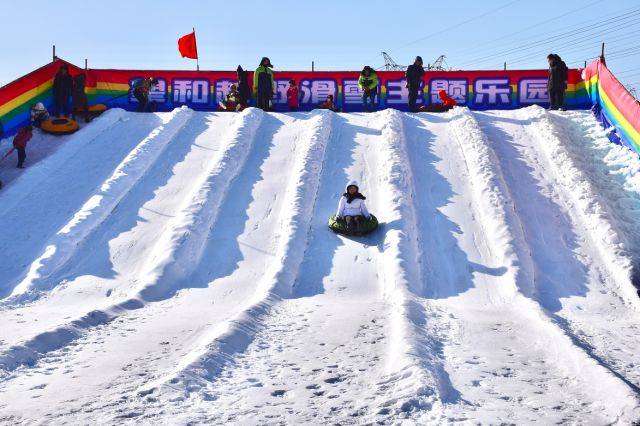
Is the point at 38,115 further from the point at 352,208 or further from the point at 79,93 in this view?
the point at 352,208

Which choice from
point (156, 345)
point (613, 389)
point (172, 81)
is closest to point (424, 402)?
point (613, 389)

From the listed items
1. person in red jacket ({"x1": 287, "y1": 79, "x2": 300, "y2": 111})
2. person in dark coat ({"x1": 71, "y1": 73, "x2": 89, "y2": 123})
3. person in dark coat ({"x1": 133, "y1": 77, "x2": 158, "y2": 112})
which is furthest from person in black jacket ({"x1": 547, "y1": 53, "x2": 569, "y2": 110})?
person in dark coat ({"x1": 71, "y1": 73, "x2": 89, "y2": 123})

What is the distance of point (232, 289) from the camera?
7875mm

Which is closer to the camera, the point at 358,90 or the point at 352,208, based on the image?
the point at 352,208

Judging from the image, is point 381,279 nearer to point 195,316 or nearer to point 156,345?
point 195,316

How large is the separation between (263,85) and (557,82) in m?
6.32

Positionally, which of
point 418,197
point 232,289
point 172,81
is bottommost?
point 232,289

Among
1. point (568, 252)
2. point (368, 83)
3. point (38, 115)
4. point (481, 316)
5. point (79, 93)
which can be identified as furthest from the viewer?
point (368, 83)

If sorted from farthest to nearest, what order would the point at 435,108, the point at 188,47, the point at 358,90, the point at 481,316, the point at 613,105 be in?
the point at 188,47 → the point at 358,90 → the point at 435,108 → the point at 613,105 → the point at 481,316

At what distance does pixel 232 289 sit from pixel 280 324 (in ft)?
6.26

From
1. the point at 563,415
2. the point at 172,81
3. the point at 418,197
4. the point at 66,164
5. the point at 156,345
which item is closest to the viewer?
the point at 563,415

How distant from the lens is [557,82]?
51.0 feet

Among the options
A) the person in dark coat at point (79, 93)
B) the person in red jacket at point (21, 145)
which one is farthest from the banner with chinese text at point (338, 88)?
the person in red jacket at point (21, 145)

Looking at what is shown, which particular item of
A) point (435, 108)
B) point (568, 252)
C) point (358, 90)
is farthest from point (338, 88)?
point (568, 252)
